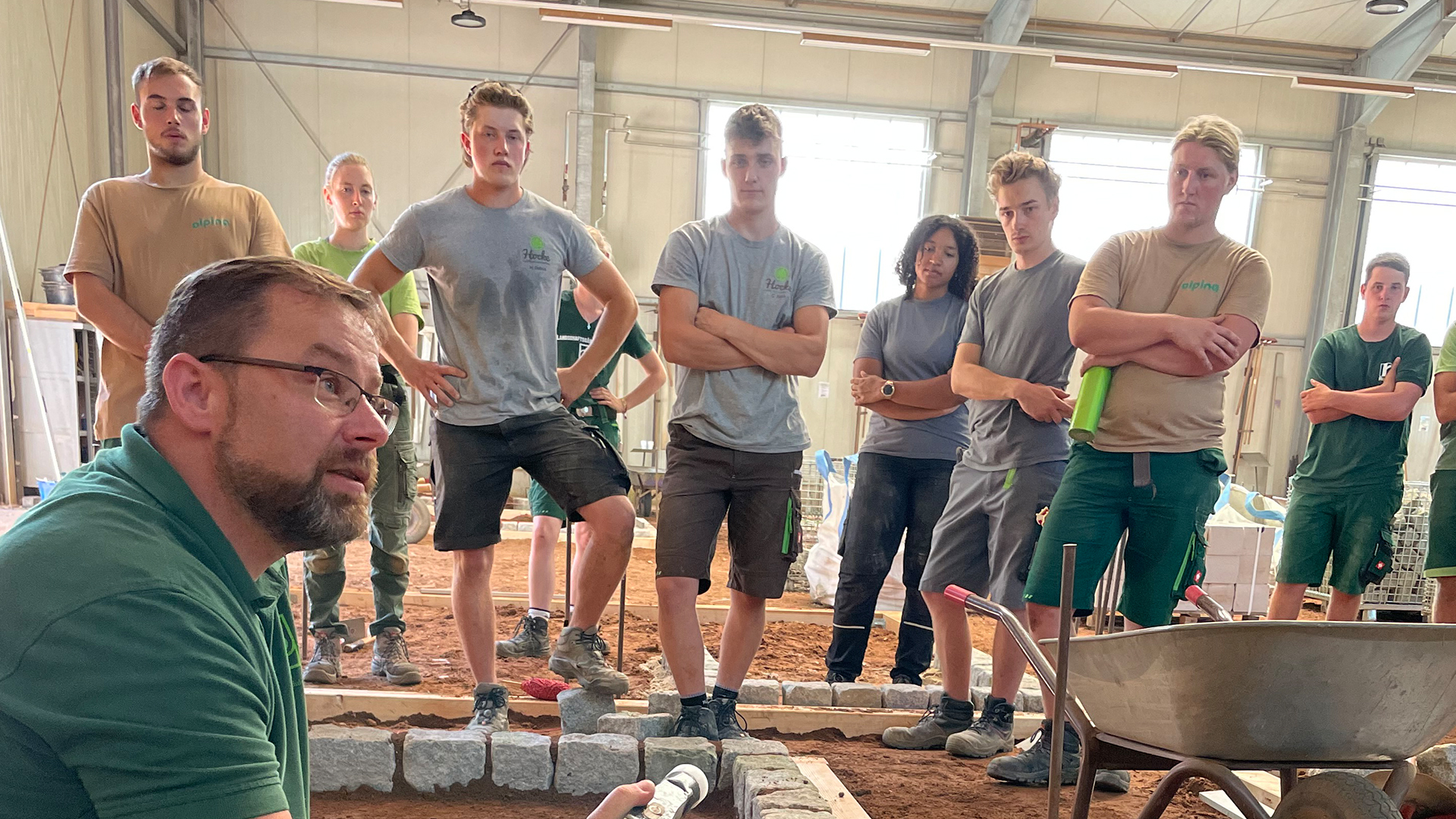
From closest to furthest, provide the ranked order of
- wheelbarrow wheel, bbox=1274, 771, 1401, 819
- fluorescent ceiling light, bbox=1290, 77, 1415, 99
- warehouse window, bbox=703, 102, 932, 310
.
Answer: wheelbarrow wheel, bbox=1274, 771, 1401, 819
fluorescent ceiling light, bbox=1290, 77, 1415, 99
warehouse window, bbox=703, 102, 932, 310

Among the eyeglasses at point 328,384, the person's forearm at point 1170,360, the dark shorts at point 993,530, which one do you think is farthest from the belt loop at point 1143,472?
the eyeglasses at point 328,384

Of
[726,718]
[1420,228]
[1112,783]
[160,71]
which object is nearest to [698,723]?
[726,718]

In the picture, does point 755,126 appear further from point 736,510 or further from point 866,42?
point 866,42

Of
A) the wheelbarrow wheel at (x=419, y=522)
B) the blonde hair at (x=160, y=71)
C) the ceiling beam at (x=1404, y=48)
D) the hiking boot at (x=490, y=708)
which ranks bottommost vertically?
the wheelbarrow wheel at (x=419, y=522)

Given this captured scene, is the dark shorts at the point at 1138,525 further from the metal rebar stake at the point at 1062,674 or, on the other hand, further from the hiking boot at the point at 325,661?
the hiking boot at the point at 325,661

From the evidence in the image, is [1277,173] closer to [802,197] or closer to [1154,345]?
[802,197]

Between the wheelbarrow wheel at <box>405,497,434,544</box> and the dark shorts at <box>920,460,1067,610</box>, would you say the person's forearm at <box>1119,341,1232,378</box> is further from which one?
the wheelbarrow wheel at <box>405,497,434,544</box>

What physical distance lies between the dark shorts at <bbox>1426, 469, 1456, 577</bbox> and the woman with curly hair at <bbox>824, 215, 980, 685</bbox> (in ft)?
6.56

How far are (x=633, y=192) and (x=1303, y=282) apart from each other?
30.2ft

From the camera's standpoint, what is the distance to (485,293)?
3068 mm

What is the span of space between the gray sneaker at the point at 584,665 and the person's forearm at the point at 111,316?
167cm

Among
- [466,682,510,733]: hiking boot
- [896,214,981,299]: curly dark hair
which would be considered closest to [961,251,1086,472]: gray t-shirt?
[896,214,981,299]: curly dark hair

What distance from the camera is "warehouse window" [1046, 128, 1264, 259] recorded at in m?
12.2

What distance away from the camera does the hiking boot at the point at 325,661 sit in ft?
12.0
